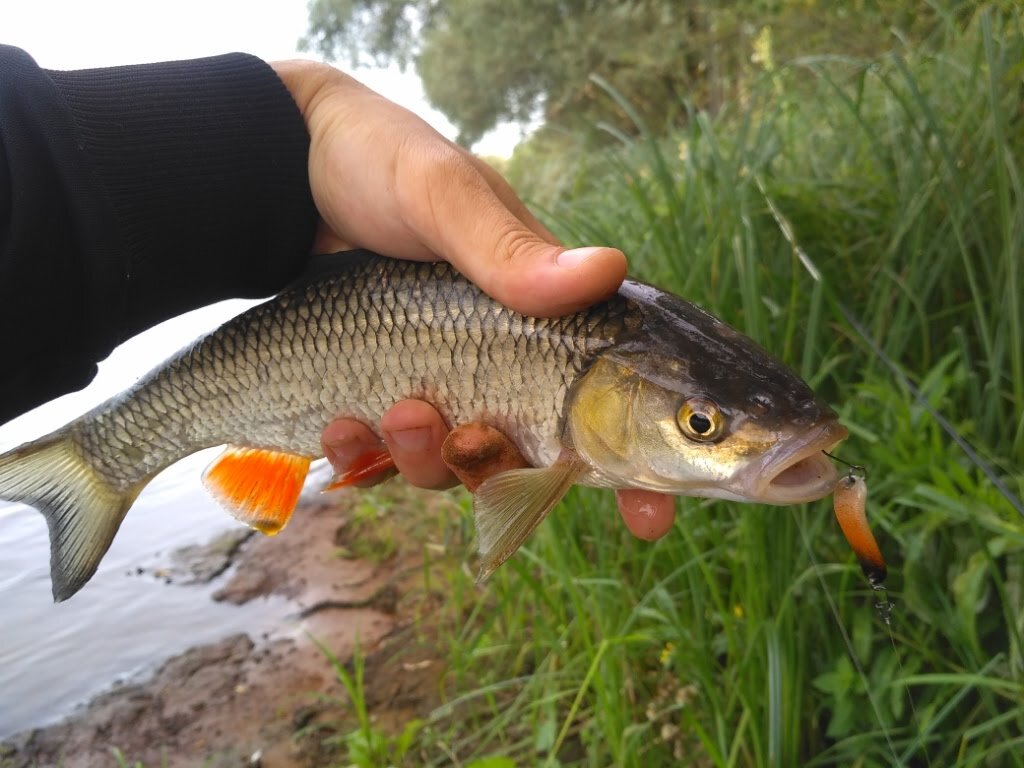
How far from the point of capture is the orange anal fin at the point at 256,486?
2.34 m

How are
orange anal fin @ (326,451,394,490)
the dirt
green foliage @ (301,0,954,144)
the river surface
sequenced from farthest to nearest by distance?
green foliage @ (301,0,954,144) → the river surface → the dirt → orange anal fin @ (326,451,394,490)

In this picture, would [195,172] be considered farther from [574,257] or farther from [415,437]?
[574,257]

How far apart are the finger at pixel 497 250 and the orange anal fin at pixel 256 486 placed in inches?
33.0

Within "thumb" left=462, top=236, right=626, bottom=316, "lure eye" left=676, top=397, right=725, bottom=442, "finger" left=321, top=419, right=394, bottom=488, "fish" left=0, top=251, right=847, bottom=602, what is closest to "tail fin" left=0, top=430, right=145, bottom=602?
"fish" left=0, top=251, right=847, bottom=602

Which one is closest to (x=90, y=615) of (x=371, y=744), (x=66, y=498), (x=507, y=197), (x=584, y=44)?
(x=371, y=744)

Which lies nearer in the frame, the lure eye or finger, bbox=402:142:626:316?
the lure eye

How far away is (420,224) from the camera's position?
207cm

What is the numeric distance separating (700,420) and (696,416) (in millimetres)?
13

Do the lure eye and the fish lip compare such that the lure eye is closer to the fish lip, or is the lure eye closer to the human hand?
the fish lip

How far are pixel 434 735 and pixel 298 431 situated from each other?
1624 millimetres

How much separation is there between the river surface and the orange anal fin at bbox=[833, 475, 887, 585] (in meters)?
2.70

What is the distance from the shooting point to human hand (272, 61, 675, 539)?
1780 millimetres

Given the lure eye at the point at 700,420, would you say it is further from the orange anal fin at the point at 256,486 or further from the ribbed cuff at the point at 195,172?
the ribbed cuff at the point at 195,172

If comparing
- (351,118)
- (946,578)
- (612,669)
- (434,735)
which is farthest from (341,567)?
(946,578)
